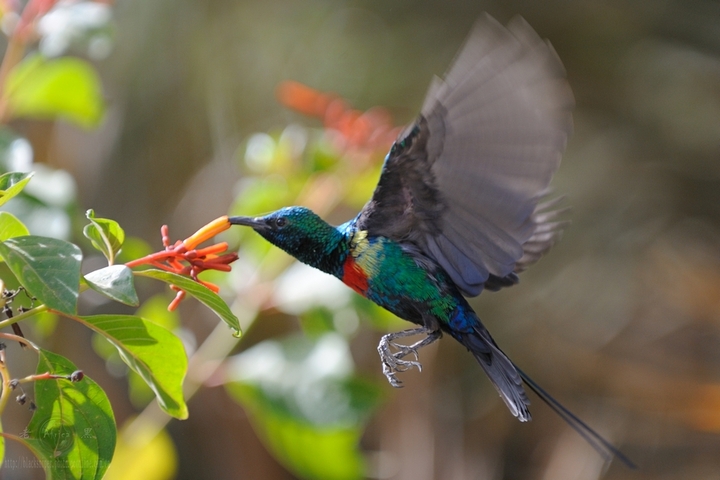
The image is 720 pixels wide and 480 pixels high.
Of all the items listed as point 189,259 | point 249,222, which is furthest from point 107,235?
point 249,222

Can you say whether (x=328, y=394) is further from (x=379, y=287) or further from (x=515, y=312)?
(x=515, y=312)

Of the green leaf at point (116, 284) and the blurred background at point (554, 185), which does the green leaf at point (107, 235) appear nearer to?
the green leaf at point (116, 284)

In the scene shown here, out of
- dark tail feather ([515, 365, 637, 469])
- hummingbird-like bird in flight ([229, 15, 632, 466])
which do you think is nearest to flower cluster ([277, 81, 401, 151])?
hummingbird-like bird in flight ([229, 15, 632, 466])

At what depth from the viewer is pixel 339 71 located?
11.6 feet

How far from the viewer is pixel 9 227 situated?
0.76 metres

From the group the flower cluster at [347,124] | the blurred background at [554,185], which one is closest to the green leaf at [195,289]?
the flower cluster at [347,124]

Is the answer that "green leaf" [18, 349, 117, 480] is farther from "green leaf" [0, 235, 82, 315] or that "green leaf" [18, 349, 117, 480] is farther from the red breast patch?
the red breast patch

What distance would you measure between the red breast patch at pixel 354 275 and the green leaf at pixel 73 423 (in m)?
0.52

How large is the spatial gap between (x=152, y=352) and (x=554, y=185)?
2.79 meters

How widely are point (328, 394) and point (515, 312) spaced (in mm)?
1849

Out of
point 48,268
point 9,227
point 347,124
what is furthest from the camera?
point 347,124

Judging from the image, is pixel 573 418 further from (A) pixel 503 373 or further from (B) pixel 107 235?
(B) pixel 107 235

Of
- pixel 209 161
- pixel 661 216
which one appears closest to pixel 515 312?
pixel 661 216

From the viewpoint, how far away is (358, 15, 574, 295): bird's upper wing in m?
0.98
